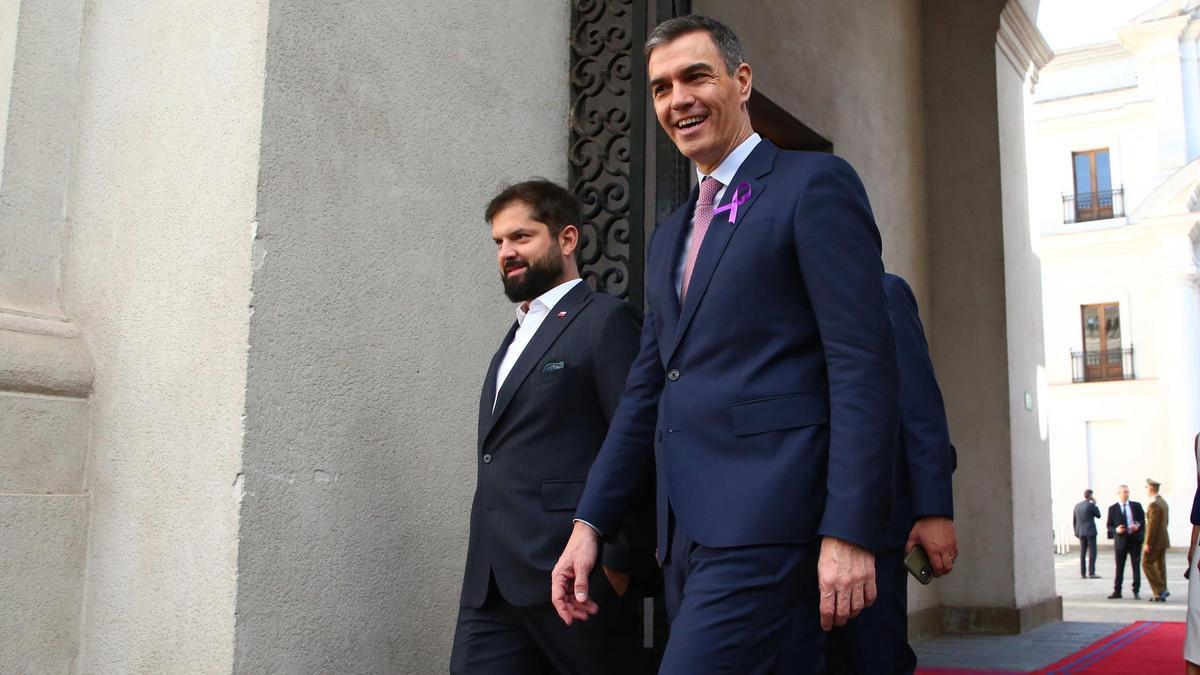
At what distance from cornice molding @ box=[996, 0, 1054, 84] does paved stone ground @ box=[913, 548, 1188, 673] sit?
5.14m

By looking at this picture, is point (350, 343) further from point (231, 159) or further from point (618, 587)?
point (618, 587)

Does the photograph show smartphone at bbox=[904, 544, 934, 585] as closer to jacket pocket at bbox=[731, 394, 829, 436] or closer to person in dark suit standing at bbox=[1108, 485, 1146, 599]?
jacket pocket at bbox=[731, 394, 829, 436]

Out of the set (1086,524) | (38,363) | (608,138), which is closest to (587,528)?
(38,363)

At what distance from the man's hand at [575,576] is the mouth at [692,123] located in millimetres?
895

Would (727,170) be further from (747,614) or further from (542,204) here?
(747,614)

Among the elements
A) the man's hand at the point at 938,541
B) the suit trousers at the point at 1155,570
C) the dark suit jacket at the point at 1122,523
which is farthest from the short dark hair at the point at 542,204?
the dark suit jacket at the point at 1122,523

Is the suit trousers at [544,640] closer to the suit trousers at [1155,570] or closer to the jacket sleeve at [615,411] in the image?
the jacket sleeve at [615,411]

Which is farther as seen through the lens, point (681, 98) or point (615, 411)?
point (615, 411)

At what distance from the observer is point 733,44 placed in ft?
8.48

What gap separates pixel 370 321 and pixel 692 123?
155cm

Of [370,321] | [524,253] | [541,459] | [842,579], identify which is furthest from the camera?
[370,321]

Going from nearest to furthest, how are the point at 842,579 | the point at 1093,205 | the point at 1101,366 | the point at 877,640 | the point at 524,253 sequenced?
1. the point at 842,579
2. the point at 877,640
3. the point at 524,253
4. the point at 1101,366
5. the point at 1093,205

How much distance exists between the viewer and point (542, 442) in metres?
3.05

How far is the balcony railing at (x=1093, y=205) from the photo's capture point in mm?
31750
